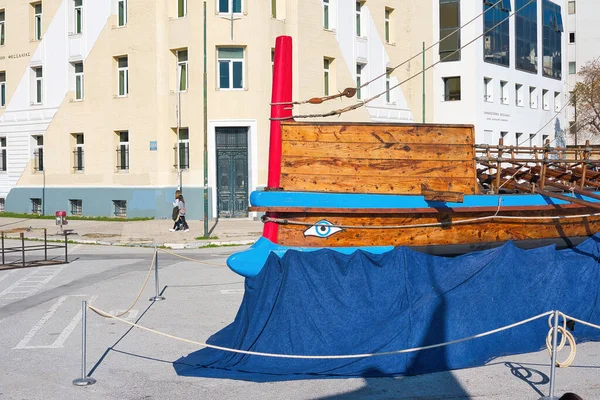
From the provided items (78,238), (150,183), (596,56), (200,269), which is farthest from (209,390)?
(596,56)

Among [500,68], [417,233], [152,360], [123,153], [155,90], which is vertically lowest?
[152,360]

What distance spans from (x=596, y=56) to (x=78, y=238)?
4350 centimetres

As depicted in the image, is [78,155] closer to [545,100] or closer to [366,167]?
[366,167]

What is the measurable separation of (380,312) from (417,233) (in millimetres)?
2001

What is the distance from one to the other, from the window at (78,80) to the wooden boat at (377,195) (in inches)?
986

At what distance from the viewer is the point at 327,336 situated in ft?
31.5

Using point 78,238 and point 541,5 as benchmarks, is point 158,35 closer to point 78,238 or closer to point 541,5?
point 78,238

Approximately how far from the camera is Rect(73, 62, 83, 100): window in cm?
3475

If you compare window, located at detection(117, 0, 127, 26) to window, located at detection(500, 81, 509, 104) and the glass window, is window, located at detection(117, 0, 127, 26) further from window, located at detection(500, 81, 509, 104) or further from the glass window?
window, located at detection(500, 81, 509, 104)

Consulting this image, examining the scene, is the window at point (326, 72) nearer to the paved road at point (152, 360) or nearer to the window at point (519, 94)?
the window at point (519, 94)

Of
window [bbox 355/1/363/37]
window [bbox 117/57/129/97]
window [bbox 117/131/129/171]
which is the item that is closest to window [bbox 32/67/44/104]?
window [bbox 117/57/129/97]

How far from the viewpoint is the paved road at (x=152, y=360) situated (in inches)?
331

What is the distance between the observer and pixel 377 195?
440 inches

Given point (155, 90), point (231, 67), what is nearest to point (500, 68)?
point (231, 67)
